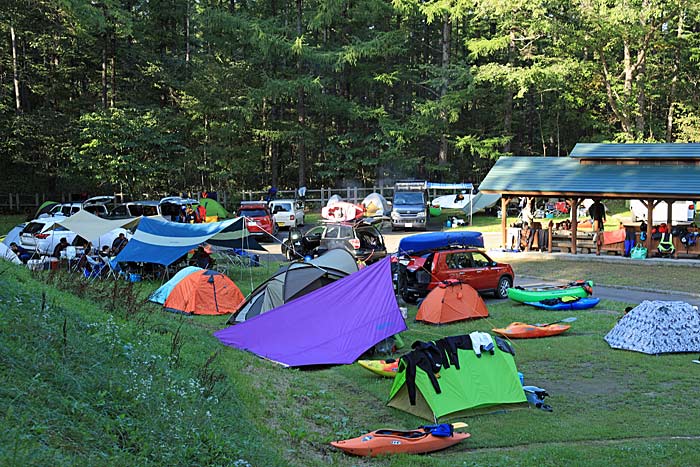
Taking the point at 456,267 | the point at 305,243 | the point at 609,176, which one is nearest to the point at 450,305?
the point at 456,267

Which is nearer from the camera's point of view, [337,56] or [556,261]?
[556,261]

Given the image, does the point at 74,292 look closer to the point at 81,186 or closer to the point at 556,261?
the point at 556,261

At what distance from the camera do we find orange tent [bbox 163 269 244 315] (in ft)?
52.7

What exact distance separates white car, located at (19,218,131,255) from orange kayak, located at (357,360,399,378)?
12.7m

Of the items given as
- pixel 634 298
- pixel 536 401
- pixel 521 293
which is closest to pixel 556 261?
pixel 634 298

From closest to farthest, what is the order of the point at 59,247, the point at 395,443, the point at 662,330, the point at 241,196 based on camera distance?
the point at 395,443 → the point at 662,330 → the point at 59,247 → the point at 241,196

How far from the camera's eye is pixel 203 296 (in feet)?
53.1

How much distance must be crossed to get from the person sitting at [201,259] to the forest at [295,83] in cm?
1679

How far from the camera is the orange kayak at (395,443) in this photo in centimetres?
765

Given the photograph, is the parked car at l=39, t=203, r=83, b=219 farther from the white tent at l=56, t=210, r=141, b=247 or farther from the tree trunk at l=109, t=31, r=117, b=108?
the tree trunk at l=109, t=31, r=117, b=108

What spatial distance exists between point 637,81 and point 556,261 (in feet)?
69.8

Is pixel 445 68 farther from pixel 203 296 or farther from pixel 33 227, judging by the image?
pixel 203 296

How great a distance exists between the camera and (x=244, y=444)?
645cm

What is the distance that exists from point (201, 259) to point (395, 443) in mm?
14079
